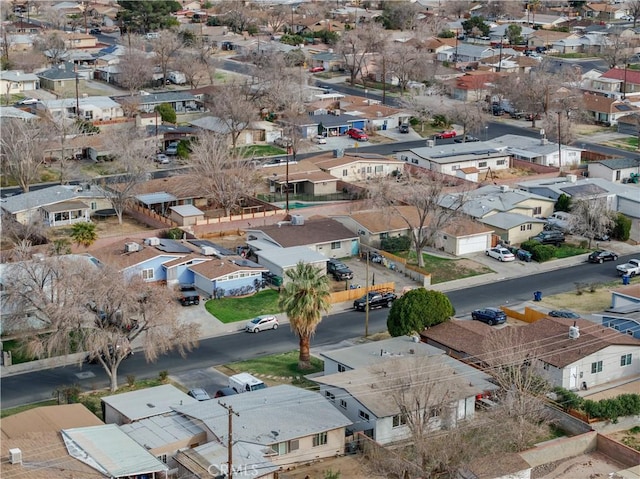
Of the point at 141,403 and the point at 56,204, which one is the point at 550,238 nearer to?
the point at 56,204

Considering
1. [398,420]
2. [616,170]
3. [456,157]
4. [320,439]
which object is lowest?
[320,439]

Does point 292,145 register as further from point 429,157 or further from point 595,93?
point 595,93

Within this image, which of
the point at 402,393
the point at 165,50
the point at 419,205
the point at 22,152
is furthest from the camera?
the point at 165,50

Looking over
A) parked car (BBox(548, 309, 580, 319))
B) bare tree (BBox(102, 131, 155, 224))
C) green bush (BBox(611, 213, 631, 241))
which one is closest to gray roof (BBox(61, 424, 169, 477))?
parked car (BBox(548, 309, 580, 319))

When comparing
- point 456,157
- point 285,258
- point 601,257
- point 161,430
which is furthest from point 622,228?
point 161,430

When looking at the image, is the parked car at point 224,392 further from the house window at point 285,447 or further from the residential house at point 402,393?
the house window at point 285,447

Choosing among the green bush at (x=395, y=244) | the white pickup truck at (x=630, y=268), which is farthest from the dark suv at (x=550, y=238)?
the green bush at (x=395, y=244)
